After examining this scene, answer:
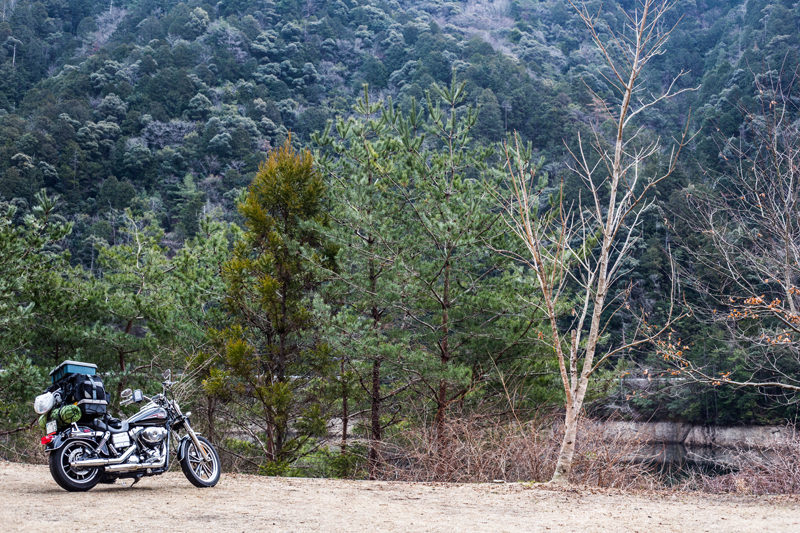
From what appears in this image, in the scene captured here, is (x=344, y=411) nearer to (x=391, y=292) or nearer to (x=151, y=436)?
(x=391, y=292)

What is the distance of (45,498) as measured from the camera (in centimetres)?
550

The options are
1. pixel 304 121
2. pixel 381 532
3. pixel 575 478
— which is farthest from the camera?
pixel 304 121

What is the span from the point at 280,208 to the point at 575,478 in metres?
6.83

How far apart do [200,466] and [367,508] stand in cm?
193

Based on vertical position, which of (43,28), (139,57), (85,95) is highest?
(43,28)

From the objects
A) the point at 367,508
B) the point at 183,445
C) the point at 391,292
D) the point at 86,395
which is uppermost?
the point at 391,292

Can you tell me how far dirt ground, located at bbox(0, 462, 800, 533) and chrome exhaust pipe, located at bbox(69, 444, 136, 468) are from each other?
0.25 metres

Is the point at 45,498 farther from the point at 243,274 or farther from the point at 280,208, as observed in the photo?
the point at 280,208

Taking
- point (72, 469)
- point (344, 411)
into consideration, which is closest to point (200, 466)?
point (72, 469)

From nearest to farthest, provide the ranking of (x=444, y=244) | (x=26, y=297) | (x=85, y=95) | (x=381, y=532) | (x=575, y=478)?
(x=381, y=532) < (x=575, y=478) < (x=444, y=244) < (x=26, y=297) < (x=85, y=95)

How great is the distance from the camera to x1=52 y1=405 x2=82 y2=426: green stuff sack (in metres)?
5.85

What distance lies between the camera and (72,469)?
5840 millimetres

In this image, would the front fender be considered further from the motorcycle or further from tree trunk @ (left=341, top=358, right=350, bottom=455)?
tree trunk @ (left=341, top=358, right=350, bottom=455)

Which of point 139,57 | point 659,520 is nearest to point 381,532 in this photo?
point 659,520
